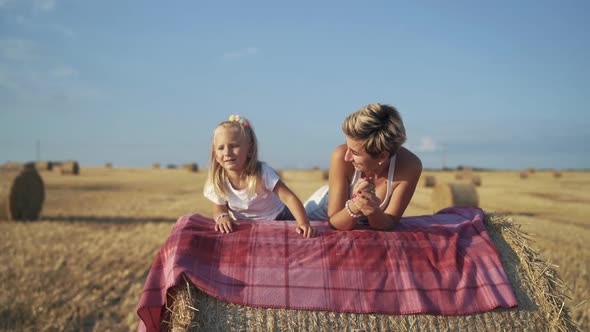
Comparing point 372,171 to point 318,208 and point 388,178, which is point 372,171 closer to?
point 388,178

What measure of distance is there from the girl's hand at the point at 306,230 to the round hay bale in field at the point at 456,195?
1066 centimetres

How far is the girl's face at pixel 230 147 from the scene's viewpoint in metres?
3.76

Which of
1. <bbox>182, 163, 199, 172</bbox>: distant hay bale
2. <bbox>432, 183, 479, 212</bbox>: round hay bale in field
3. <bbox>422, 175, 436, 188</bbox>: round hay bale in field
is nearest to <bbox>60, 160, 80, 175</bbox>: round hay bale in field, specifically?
<bbox>182, 163, 199, 172</bbox>: distant hay bale

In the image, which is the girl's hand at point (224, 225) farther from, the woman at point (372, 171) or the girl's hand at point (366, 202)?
the girl's hand at point (366, 202)

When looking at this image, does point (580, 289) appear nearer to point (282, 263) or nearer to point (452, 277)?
point (452, 277)

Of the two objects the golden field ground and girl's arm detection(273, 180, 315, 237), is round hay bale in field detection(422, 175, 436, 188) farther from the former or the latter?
girl's arm detection(273, 180, 315, 237)

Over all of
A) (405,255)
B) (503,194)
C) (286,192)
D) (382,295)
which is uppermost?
(286,192)

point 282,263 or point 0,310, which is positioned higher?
point 282,263

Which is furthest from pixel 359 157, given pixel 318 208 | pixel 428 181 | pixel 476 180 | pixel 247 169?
pixel 476 180

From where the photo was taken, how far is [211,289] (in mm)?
3000

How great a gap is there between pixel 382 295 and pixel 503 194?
22.2 meters

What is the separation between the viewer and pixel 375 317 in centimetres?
307

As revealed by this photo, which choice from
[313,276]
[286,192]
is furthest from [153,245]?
[313,276]

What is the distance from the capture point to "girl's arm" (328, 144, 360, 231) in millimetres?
3475
